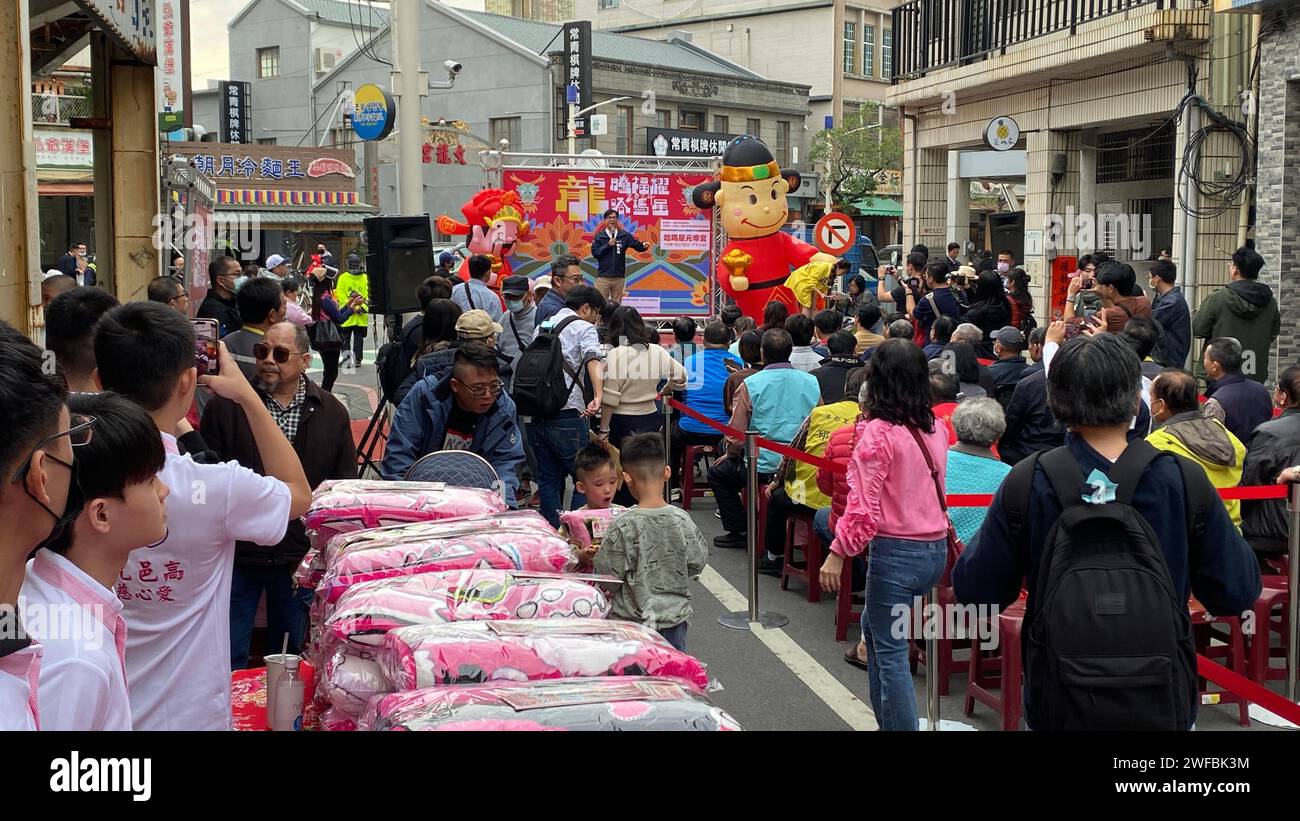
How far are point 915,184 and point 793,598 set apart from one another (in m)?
15.9

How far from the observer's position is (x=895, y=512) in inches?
216

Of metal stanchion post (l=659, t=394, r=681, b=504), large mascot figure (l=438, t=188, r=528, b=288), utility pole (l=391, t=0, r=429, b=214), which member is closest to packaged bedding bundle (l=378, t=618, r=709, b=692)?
metal stanchion post (l=659, t=394, r=681, b=504)

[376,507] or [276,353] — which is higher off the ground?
[276,353]

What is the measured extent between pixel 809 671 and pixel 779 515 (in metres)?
1.98

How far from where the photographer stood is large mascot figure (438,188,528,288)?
17.7 metres

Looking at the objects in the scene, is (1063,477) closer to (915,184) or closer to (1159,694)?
(1159,694)

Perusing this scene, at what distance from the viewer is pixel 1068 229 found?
18438 mm

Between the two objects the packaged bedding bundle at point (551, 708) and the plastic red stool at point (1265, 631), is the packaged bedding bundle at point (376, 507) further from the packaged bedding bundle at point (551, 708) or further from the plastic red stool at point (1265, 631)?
the plastic red stool at point (1265, 631)

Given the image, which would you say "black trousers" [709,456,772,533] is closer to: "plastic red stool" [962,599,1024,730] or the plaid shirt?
"plastic red stool" [962,599,1024,730]

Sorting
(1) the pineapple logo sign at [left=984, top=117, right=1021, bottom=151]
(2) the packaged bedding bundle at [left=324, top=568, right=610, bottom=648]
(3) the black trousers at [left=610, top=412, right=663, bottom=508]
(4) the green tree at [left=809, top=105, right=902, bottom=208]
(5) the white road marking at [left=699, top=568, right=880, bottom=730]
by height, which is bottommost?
(5) the white road marking at [left=699, top=568, right=880, bottom=730]

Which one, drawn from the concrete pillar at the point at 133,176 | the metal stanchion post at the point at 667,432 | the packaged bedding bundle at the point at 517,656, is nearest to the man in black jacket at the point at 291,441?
the packaged bedding bundle at the point at 517,656

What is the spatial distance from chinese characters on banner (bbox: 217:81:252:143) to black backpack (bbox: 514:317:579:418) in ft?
145

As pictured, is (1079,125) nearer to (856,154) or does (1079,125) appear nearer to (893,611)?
(893,611)

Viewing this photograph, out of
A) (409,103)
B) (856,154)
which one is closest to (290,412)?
(409,103)
